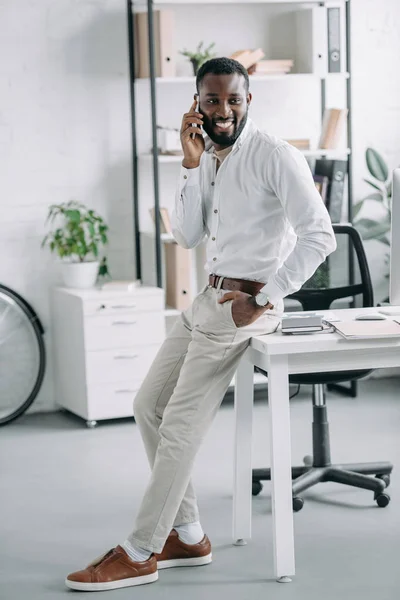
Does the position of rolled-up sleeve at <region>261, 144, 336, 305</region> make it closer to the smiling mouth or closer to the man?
the man

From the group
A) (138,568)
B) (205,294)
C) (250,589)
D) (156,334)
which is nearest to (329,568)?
(250,589)

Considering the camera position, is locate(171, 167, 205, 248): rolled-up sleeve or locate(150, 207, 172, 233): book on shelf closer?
locate(171, 167, 205, 248): rolled-up sleeve

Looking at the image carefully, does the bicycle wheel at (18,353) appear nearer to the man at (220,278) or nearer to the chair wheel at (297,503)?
the chair wheel at (297,503)

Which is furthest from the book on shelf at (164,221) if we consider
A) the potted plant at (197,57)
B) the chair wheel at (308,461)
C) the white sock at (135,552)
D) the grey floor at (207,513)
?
the white sock at (135,552)

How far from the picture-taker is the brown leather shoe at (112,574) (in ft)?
8.77

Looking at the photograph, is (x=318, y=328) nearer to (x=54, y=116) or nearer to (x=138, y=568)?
(x=138, y=568)

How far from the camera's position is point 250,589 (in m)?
2.67

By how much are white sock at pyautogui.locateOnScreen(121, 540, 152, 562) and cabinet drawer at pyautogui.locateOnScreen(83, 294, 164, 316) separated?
183 cm

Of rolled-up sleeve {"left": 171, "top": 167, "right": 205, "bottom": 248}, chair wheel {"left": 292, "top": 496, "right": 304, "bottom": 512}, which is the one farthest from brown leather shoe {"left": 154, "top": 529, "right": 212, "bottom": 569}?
rolled-up sleeve {"left": 171, "top": 167, "right": 205, "bottom": 248}

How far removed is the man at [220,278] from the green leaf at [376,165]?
2.36m

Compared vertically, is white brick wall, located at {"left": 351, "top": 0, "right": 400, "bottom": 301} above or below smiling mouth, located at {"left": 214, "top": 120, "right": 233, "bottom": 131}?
above

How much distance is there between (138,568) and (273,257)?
0.90 meters

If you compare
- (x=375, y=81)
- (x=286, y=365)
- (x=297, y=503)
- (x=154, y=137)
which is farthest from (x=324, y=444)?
(x=375, y=81)

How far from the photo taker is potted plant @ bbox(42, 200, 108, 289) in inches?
179
